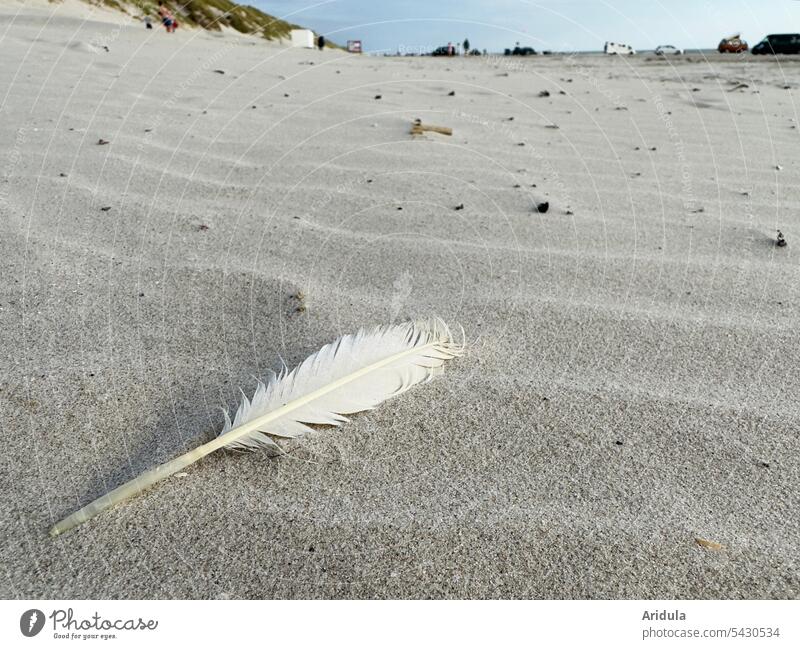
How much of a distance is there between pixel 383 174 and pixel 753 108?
10.2ft

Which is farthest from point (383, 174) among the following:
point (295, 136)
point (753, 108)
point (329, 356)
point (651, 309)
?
point (753, 108)

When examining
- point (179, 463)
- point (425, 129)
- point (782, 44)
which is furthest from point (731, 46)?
point (179, 463)

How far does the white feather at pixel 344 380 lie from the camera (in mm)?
1229

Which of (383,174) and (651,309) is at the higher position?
(383,174)

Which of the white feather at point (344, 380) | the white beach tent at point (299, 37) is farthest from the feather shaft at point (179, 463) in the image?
the white beach tent at point (299, 37)

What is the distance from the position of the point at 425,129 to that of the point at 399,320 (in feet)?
6.96

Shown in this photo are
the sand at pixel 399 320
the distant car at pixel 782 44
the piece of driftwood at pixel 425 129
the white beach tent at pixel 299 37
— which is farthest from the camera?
the distant car at pixel 782 44

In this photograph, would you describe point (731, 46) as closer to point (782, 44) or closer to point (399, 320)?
point (782, 44)

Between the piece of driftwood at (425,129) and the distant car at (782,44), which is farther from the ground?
the distant car at (782,44)

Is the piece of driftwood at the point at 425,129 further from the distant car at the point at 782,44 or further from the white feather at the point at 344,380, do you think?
the distant car at the point at 782,44

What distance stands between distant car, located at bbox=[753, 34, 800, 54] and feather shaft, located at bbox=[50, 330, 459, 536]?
8.97 metres

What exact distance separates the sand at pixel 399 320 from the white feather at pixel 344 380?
1.7 inches

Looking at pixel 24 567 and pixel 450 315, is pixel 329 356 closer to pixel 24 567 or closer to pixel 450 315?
pixel 450 315
